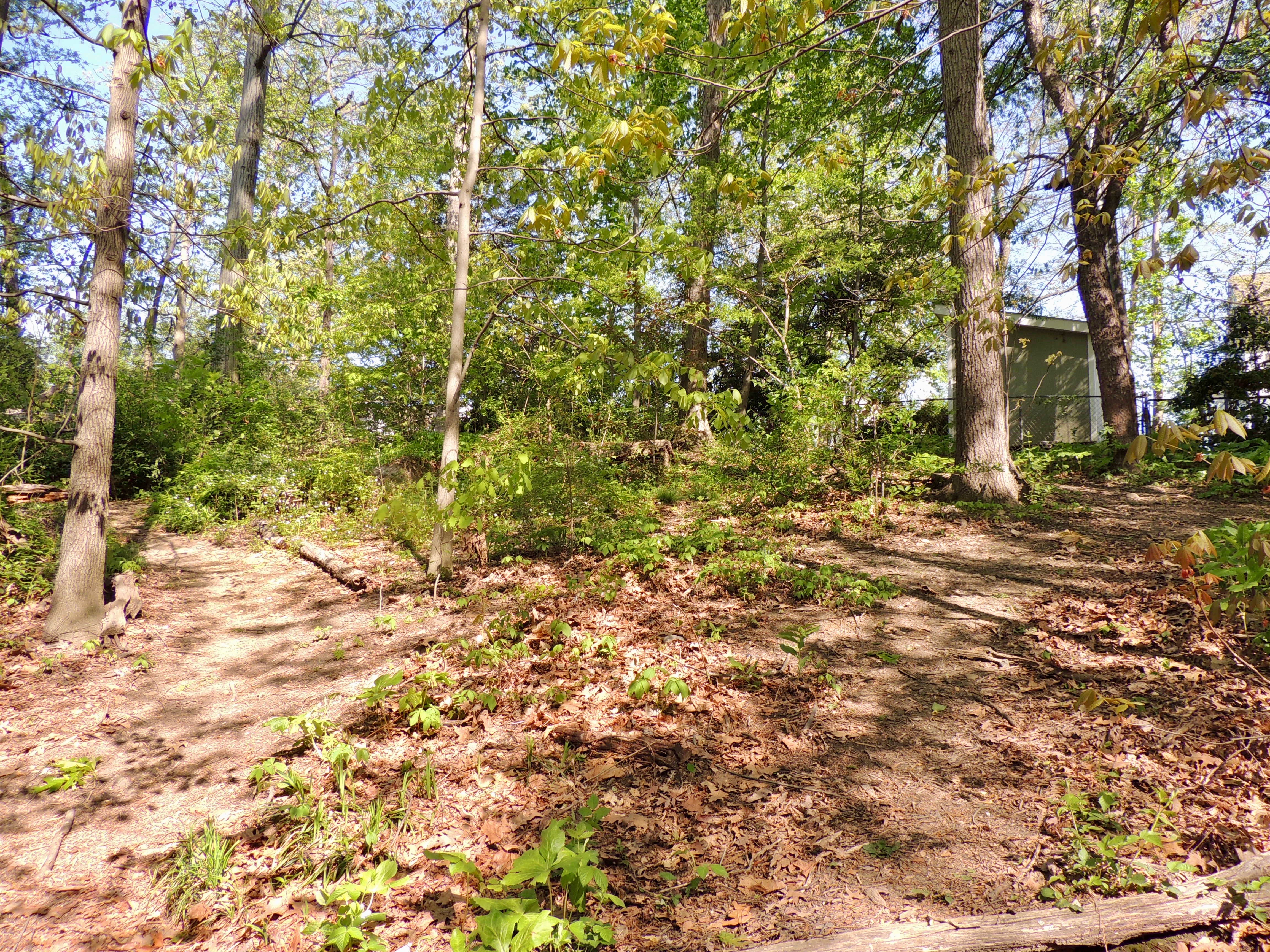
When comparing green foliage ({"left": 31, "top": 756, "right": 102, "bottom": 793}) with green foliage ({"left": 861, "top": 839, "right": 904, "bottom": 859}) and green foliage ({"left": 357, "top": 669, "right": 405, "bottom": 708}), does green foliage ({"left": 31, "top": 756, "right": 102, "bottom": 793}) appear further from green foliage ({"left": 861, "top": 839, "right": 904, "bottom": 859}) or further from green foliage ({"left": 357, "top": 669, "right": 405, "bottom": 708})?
green foliage ({"left": 861, "top": 839, "right": 904, "bottom": 859})

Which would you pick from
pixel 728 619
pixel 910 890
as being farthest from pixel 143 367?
pixel 910 890

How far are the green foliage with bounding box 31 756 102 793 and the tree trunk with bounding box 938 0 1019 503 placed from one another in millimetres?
8262

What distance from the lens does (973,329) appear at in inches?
286

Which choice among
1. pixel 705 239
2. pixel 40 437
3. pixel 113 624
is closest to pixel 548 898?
pixel 113 624

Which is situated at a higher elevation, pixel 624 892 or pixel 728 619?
pixel 728 619

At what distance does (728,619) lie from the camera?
482 centimetres

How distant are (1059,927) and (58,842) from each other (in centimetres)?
410

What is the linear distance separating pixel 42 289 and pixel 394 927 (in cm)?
508

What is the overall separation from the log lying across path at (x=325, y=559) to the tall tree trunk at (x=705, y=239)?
196 inches

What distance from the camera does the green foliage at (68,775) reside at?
3109 millimetres

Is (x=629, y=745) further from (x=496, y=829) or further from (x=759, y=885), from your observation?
(x=759, y=885)

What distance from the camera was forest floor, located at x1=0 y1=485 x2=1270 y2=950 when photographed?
7.51 ft

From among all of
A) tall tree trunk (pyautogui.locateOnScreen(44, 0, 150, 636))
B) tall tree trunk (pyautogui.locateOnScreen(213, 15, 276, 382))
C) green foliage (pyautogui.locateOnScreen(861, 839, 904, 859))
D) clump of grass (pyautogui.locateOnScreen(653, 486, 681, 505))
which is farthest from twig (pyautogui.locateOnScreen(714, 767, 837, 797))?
tall tree trunk (pyautogui.locateOnScreen(213, 15, 276, 382))

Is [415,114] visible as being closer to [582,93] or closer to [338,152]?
[582,93]
